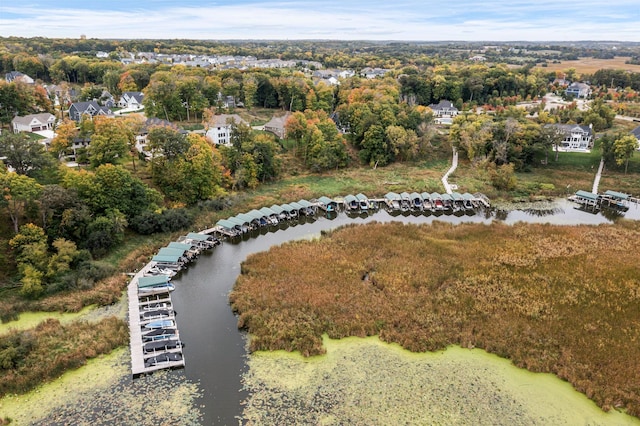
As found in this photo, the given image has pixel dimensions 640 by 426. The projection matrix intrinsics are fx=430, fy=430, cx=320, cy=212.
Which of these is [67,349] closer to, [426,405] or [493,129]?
[426,405]

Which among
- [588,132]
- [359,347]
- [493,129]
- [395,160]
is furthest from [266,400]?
[588,132]

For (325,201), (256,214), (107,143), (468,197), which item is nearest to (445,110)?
(468,197)

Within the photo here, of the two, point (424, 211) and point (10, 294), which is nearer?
point (10, 294)

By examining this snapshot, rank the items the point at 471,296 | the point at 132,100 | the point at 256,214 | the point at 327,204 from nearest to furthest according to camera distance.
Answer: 1. the point at 471,296
2. the point at 256,214
3. the point at 327,204
4. the point at 132,100

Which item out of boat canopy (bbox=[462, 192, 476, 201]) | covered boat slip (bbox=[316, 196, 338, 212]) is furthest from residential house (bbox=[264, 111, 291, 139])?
boat canopy (bbox=[462, 192, 476, 201])

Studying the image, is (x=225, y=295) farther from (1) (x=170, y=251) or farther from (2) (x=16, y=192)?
(2) (x=16, y=192)

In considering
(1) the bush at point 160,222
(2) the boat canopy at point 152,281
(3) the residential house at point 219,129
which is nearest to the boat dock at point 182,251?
(2) the boat canopy at point 152,281
